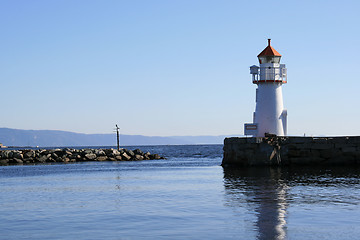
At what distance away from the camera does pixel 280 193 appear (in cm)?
1831

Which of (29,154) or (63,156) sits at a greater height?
(29,154)

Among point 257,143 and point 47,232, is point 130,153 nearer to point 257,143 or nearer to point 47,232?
point 257,143

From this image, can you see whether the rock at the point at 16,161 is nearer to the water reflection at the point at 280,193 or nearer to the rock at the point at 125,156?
the rock at the point at 125,156

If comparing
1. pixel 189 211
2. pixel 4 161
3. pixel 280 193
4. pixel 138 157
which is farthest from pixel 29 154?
pixel 189 211

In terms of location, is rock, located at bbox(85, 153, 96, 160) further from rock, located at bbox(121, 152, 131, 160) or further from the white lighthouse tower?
the white lighthouse tower

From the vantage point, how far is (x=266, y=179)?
2412 centimetres

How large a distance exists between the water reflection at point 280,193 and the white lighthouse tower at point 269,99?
7665 millimetres

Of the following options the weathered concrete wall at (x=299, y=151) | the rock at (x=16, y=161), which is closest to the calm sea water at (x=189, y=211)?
the weathered concrete wall at (x=299, y=151)

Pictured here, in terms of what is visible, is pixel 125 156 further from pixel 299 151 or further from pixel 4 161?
pixel 299 151

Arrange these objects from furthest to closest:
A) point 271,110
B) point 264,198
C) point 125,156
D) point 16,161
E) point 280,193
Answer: point 125,156 < point 16,161 < point 271,110 < point 280,193 < point 264,198

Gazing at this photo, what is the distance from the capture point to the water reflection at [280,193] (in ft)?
41.3

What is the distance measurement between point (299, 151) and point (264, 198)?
Answer: 1653 centimetres

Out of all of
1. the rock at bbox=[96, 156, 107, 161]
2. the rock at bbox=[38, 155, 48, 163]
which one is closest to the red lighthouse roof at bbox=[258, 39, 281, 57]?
the rock at bbox=[96, 156, 107, 161]

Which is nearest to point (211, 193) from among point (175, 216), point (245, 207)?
point (245, 207)
